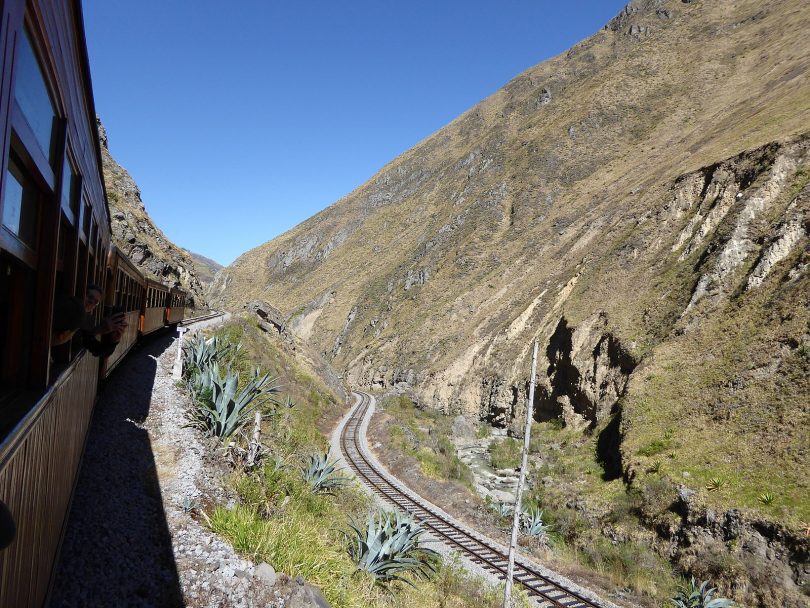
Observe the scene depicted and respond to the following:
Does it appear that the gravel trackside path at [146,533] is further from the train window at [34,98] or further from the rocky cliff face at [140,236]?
the rocky cliff face at [140,236]

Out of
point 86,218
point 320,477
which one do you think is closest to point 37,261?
point 86,218

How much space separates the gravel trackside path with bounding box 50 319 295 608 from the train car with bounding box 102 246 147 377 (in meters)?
1.74

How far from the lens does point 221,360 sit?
1617 centimetres

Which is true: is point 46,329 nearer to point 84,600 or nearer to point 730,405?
point 84,600

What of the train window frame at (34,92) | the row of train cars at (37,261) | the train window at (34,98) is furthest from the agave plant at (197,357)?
the train window at (34,98)

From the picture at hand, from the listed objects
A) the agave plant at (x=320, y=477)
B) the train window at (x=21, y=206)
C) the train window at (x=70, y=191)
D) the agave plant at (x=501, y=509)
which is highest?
the train window at (x=70, y=191)

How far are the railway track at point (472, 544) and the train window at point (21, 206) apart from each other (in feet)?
34.3

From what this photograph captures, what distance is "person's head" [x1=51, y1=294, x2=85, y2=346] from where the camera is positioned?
3369 mm

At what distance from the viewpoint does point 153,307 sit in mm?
16484

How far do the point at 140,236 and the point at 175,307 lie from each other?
48.6 feet

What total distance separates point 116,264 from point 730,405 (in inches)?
801

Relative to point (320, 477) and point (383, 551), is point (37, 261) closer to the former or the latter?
point (383, 551)

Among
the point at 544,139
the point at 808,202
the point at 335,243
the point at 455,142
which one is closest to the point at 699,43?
the point at 544,139

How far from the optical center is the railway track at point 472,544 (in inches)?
417
